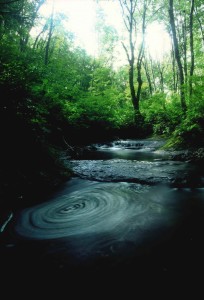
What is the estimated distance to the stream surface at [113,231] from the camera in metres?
2.26

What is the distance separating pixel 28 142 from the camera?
194 inches

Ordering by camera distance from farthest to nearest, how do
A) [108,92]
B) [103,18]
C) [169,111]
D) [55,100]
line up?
[103,18], [108,92], [169,111], [55,100]

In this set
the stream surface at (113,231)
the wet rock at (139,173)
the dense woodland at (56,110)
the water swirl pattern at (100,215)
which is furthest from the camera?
the wet rock at (139,173)

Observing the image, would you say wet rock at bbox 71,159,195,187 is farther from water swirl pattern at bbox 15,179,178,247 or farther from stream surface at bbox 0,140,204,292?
water swirl pattern at bbox 15,179,178,247

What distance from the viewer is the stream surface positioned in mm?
2256

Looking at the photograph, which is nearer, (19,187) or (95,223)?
(95,223)

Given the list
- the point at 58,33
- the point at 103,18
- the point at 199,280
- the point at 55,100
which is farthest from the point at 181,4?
the point at 199,280

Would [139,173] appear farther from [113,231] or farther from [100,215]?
[113,231]

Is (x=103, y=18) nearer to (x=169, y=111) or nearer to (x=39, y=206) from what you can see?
(x=169, y=111)

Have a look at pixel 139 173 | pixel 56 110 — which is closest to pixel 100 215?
pixel 139 173

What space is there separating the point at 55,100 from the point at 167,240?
353 inches

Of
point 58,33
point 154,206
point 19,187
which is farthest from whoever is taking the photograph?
point 58,33

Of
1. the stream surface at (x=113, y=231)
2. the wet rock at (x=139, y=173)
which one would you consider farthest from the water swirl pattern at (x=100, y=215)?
the wet rock at (x=139, y=173)

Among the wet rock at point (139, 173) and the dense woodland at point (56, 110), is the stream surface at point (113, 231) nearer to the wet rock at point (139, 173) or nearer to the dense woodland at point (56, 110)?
the wet rock at point (139, 173)
